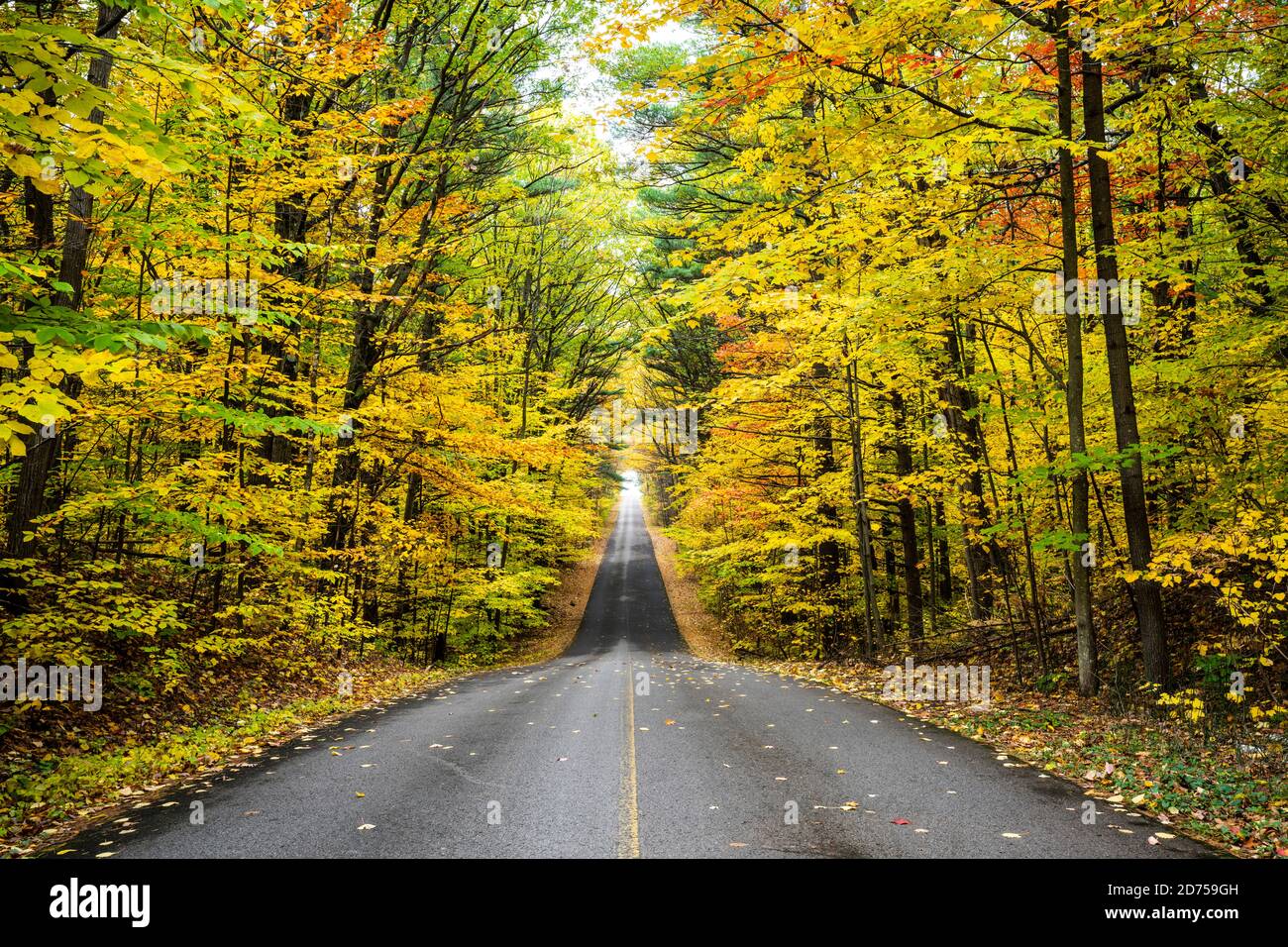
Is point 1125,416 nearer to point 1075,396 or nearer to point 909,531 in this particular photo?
point 1075,396

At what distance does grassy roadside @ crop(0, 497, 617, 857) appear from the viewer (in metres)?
5.84

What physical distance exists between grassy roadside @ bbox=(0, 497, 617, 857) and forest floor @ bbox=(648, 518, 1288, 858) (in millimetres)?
8709

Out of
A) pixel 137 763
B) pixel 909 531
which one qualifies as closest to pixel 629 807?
pixel 137 763

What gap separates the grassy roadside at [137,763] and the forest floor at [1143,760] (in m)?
8.71

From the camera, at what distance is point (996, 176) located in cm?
944

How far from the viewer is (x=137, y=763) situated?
721cm

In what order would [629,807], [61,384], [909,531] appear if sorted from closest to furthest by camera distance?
[629,807] → [61,384] → [909,531]

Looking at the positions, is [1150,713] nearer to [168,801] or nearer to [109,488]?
[168,801]

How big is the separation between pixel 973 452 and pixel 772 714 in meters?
7.33

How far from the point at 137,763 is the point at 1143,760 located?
10.3 meters

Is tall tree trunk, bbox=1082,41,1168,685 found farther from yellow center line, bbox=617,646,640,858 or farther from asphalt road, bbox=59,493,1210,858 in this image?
yellow center line, bbox=617,646,640,858

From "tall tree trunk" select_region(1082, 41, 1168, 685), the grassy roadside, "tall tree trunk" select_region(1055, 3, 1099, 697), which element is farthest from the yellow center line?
"tall tree trunk" select_region(1082, 41, 1168, 685)

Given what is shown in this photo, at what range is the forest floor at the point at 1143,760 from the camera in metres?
5.21

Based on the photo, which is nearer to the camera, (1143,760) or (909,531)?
(1143,760)
